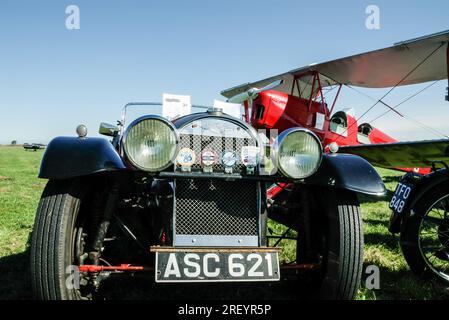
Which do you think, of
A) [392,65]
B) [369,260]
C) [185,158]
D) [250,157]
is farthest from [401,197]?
[392,65]

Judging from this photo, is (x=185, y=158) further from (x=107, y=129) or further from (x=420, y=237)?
(x=420, y=237)

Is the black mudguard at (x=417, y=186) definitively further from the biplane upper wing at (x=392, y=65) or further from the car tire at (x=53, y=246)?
the biplane upper wing at (x=392, y=65)

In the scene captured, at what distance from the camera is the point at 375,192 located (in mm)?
2244

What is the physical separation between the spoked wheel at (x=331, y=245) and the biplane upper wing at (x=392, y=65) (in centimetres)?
694

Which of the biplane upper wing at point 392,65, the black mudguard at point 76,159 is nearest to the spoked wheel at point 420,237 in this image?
the black mudguard at point 76,159

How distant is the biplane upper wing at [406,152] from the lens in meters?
5.96

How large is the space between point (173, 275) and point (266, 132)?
7.74 meters

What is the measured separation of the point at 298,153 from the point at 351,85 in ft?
31.3

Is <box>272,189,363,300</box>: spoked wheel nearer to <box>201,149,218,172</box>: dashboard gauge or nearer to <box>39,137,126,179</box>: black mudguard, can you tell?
<box>201,149,218,172</box>: dashboard gauge

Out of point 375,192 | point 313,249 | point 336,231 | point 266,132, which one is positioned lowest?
point 313,249

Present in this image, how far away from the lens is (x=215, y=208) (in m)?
2.27

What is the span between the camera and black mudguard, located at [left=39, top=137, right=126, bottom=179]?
78.9 inches
